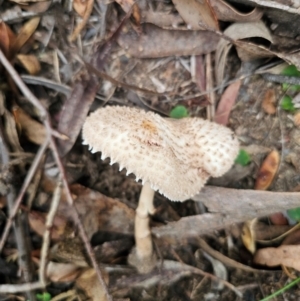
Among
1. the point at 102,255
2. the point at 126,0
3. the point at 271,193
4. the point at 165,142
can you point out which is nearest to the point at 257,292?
the point at 271,193

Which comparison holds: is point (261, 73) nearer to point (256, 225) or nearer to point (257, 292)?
point (256, 225)

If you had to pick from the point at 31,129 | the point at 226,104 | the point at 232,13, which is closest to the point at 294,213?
the point at 226,104

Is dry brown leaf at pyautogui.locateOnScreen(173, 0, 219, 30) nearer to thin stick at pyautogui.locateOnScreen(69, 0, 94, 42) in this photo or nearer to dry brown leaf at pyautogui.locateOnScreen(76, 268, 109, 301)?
thin stick at pyautogui.locateOnScreen(69, 0, 94, 42)

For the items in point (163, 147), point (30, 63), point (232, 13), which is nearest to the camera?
point (163, 147)

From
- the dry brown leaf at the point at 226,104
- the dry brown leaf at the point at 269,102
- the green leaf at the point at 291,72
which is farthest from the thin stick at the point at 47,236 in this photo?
the green leaf at the point at 291,72

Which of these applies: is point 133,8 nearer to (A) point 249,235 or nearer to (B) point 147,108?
(B) point 147,108

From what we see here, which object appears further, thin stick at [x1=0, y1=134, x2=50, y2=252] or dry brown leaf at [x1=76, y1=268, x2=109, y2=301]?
dry brown leaf at [x1=76, y1=268, x2=109, y2=301]

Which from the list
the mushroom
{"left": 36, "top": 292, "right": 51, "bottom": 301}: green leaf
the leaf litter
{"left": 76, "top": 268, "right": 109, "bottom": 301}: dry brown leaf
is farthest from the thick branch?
{"left": 36, "top": 292, "right": 51, "bottom": 301}: green leaf
